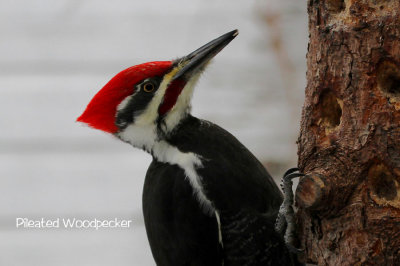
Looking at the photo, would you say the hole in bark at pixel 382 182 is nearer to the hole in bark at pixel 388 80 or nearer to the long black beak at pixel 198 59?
the hole in bark at pixel 388 80

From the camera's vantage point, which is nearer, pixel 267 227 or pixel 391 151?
pixel 391 151

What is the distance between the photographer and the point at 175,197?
8.19 ft

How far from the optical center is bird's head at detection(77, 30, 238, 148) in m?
2.60

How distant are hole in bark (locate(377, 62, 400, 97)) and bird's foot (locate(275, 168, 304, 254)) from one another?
0.48m

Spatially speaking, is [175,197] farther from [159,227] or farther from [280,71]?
[280,71]

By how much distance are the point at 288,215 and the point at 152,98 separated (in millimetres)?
687

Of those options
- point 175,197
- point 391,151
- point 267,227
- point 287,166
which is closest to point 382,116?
point 391,151

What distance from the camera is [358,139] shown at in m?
2.00

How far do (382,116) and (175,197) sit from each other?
0.85 metres

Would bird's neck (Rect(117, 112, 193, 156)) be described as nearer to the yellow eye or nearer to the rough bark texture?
the yellow eye

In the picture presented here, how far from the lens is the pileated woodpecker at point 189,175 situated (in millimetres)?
2459

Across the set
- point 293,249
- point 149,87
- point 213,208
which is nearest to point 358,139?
point 293,249

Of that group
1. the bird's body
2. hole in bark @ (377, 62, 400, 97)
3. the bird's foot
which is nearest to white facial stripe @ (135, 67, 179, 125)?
the bird's body

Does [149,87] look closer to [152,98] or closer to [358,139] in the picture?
[152,98]
